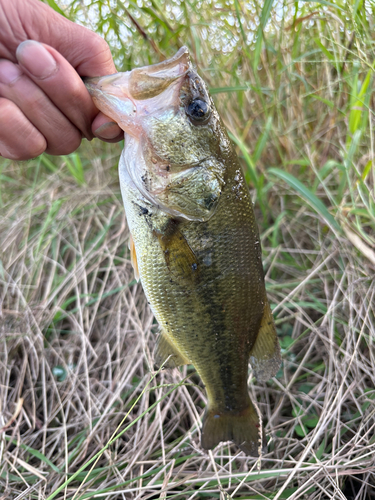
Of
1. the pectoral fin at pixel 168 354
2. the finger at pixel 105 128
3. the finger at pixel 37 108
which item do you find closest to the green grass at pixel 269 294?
the pectoral fin at pixel 168 354

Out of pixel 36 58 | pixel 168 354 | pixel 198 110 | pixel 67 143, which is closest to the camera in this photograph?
pixel 36 58

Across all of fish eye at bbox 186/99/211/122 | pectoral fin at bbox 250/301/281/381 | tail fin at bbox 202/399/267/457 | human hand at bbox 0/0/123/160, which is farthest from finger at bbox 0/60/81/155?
tail fin at bbox 202/399/267/457

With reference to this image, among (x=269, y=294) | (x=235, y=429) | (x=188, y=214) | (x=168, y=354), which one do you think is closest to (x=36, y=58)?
(x=188, y=214)

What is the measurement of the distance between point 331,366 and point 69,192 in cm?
225

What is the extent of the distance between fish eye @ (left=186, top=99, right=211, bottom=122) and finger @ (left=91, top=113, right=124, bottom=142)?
0.29m

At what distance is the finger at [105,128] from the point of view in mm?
1297

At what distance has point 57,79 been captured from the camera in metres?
1.20

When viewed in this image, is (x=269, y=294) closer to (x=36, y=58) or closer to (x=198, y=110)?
(x=198, y=110)

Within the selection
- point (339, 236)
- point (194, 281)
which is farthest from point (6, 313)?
point (339, 236)

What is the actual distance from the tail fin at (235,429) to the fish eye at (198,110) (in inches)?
49.1

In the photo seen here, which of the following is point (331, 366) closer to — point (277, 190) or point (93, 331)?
point (277, 190)

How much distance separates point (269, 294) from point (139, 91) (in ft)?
4.94

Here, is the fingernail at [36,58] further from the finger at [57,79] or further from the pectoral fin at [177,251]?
the pectoral fin at [177,251]

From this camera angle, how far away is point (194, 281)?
1348 millimetres
